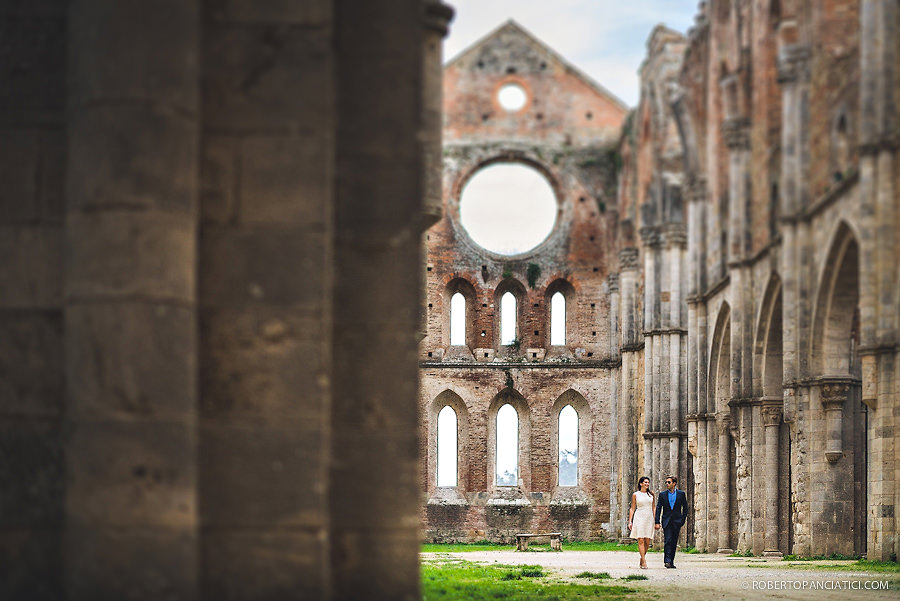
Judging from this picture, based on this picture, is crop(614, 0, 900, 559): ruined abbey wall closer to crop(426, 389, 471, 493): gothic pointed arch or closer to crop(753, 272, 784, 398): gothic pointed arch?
crop(753, 272, 784, 398): gothic pointed arch

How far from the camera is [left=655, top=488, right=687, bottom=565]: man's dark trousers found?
59.4 feet

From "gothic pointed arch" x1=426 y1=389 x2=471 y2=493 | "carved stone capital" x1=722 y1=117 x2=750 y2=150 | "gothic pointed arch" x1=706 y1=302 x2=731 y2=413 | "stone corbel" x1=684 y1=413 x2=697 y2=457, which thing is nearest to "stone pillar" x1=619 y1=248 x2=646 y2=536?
"gothic pointed arch" x1=426 y1=389 x2=471 y2=493

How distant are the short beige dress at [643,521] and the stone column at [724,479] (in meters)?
10.0

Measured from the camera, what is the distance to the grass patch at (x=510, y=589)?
409 inches

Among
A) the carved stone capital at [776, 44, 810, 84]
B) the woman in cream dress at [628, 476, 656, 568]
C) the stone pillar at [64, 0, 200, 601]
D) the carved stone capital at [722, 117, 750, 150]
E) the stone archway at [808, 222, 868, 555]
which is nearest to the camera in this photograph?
the stone pillar at [64, 0, 200, 601]

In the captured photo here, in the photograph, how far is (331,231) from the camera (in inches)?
175

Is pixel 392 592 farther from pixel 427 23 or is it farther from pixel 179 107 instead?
pixel 427 23

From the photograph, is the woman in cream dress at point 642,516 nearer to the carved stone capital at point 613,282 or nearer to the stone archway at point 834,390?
the stone archway at point 834,390

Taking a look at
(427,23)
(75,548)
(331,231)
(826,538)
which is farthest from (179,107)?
(826,538)

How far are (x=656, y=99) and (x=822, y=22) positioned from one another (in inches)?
502

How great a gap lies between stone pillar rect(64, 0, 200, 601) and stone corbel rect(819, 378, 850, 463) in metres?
18.5

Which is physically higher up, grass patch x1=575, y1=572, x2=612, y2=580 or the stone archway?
the stone archway

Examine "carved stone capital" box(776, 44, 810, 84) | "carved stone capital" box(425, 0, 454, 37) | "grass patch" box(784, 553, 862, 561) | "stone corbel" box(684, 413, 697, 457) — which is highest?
"carved stone capital" box(776, 44, 810, 84)

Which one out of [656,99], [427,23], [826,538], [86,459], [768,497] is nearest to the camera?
[86,459]
